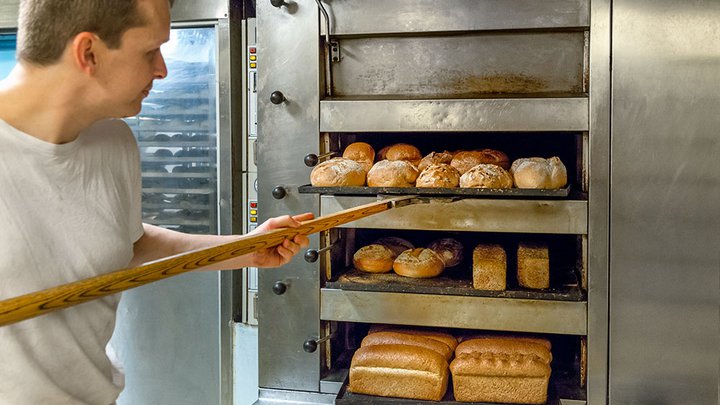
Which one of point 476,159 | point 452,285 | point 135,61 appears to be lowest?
point 452,285

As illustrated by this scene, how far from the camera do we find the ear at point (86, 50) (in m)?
1.34

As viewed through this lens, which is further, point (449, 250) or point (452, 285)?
point (449, 250)

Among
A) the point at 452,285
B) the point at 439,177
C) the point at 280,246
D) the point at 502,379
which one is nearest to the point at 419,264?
the point at 452,285

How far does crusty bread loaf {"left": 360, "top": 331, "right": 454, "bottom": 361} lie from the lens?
2373 millimetres

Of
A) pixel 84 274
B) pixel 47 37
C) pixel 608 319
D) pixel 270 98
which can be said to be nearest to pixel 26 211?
pixel 84 274

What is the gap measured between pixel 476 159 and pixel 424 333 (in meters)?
0.64

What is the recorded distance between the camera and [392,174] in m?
2.28

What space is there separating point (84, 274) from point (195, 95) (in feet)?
5.00

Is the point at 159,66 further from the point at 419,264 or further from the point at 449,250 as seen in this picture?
the point at 449,250

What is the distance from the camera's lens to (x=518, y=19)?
2.28 meters

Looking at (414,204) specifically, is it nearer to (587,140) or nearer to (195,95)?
(587,140)

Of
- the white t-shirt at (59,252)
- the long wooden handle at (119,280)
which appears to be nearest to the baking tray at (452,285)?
the long wooden handle at (119,280)

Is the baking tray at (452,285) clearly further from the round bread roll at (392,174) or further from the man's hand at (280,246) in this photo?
the man's hand at (280,246)

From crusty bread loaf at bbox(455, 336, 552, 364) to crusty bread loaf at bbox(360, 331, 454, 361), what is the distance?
0.04 meters
